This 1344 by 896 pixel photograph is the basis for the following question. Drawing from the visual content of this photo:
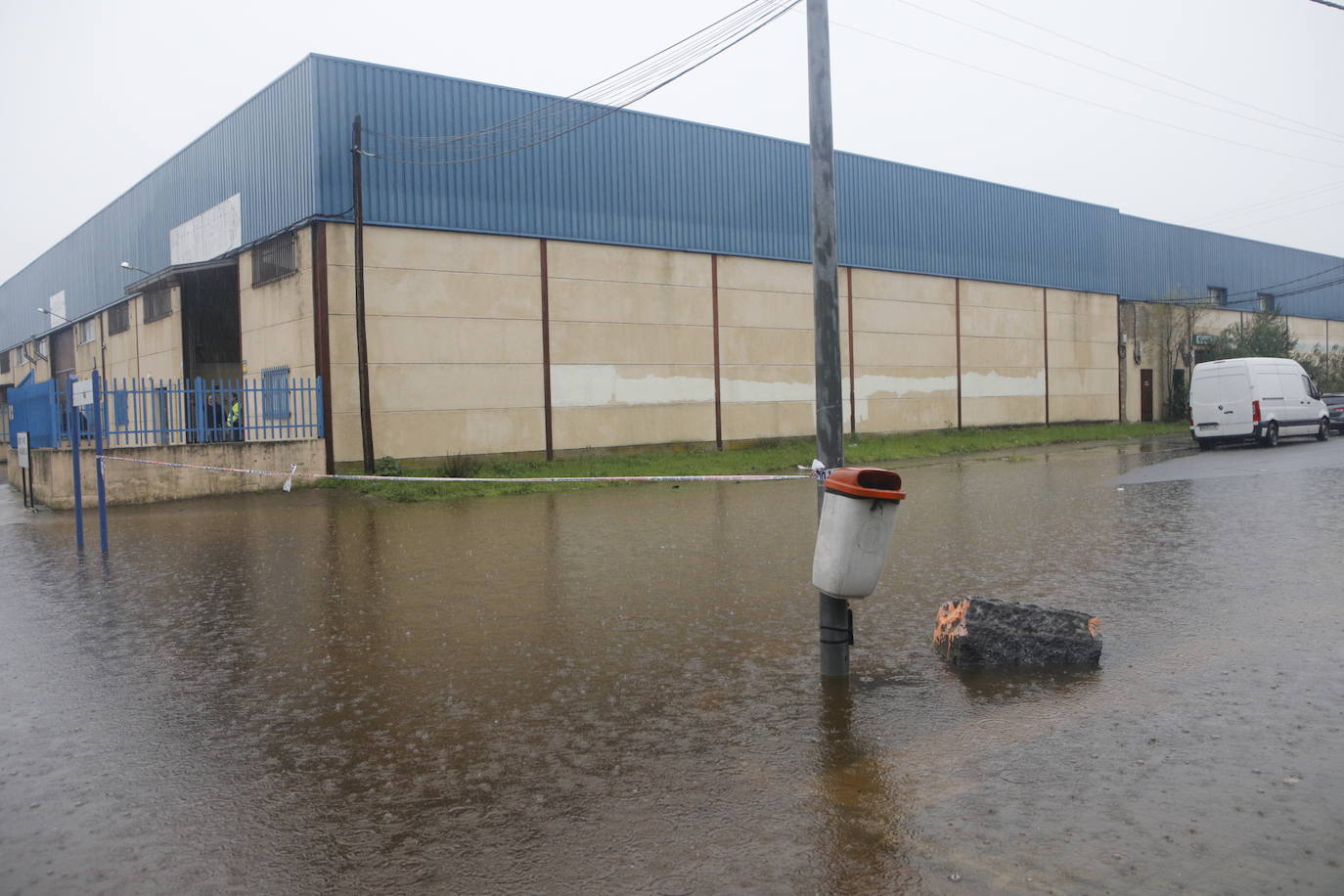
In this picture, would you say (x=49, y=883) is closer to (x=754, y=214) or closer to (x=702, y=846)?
(x=702, y=846)

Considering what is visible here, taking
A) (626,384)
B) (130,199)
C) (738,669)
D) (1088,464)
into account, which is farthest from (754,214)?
(738,669)

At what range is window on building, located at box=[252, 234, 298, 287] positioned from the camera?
23.2 metres

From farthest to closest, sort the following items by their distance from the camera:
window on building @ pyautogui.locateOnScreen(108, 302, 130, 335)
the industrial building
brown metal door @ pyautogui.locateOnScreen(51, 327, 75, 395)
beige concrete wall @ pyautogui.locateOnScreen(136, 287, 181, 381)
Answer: brown metal door @ pyautogui.locateOnScreen(51, 327, 75, 395), window on building @ pyautogui.locateOnScreen(108, 302, 130, 335), beige concrete wall @ pyautogui.locateOnScreen(136, 287, 181, 381), the industrial building

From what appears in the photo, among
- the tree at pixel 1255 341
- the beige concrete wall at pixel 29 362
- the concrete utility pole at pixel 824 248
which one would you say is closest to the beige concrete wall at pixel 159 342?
the beige concrete wall at pixel 29 362

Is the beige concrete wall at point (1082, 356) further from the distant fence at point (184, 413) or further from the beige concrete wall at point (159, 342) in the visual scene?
the beige concrete wall at point (159, 342)

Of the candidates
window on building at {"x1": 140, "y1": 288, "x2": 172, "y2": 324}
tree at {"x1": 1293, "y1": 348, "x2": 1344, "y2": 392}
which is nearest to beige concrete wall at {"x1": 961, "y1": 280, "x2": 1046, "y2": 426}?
tree at {"x1": 1293, "y1": 348, "x2": 1344, "y2": 392}

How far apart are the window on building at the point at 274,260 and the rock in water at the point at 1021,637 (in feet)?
66.0

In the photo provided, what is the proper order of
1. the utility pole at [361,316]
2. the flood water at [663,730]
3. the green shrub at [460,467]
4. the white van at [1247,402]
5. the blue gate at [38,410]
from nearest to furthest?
the flood water at [663,730] → the blue gate at [38,410] → the utility pole at [361,316] → the green shrub at [460,467] → the white van at [1247,402]

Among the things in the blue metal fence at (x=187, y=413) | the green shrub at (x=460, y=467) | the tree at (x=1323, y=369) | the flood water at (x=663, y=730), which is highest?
the tree at (x=1323, y=369)

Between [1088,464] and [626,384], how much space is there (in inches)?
451

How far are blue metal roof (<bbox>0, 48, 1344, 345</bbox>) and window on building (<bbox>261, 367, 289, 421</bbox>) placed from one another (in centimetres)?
341

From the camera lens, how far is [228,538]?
43.3 ft

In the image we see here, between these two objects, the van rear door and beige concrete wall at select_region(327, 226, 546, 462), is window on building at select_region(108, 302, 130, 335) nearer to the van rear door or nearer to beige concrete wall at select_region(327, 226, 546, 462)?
beige concrete wall at select_region(327, 226, 546, 462)

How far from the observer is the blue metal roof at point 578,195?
22.8 meters
